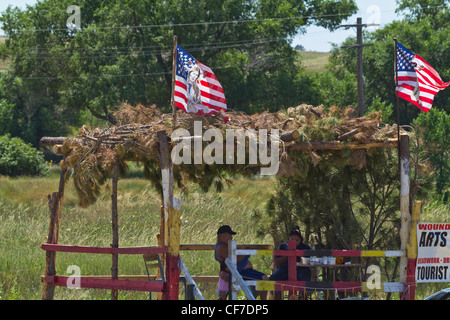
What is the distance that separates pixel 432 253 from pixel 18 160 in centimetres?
2605

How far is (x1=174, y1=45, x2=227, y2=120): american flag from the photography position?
27.8ft

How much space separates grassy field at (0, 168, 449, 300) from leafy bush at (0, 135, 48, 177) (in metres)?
4.46

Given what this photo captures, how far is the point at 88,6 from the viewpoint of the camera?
125 ft

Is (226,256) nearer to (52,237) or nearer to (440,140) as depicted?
(52,237)

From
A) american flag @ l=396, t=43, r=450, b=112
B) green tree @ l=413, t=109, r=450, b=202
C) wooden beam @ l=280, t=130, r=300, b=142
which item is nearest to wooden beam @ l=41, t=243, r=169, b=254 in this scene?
wooden beam @ l=280, t=130, r=300, b=142

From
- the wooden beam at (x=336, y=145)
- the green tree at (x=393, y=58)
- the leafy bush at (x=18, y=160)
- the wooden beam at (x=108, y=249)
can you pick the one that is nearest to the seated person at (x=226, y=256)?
the wooden beam at (x=108, y=249)

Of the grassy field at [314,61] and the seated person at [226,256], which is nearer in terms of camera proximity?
the seated person at [226,256]

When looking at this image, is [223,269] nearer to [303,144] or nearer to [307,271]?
[307,271]

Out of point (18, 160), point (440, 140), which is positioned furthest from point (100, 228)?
point (440, 140)

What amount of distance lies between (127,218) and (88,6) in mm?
22241

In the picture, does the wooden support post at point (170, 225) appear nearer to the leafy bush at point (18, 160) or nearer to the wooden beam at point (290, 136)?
the wooden beam at point (290, 136)

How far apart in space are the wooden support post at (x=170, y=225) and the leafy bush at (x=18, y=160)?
24.0m

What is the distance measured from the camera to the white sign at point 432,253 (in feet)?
28.2
